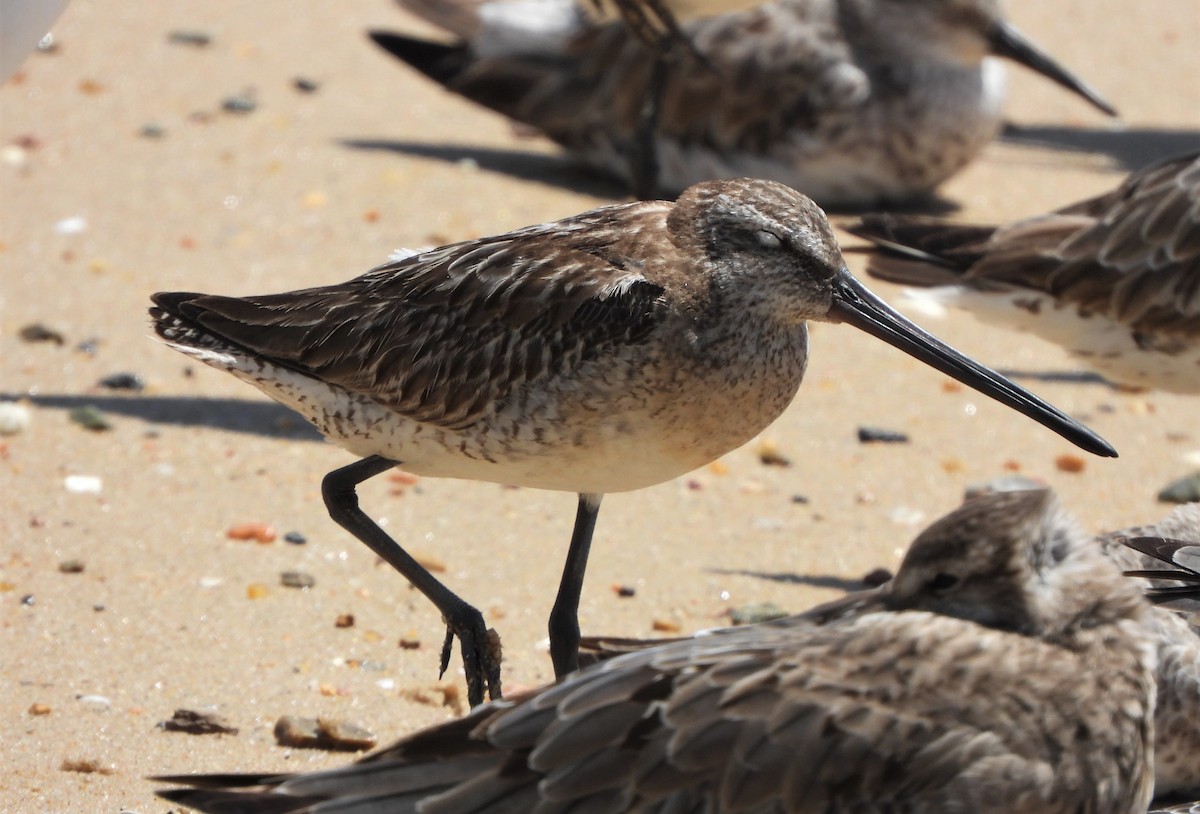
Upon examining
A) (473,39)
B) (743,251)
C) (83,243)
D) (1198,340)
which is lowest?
(83,243)

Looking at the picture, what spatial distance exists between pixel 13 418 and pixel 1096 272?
414 centimetres

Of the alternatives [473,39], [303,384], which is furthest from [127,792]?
[473,39]

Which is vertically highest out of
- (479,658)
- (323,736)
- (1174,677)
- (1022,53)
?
(1022,53)

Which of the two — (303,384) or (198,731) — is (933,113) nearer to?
(303,384)

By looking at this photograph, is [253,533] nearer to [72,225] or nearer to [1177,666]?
[1177,666]

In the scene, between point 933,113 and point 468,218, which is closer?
point 468,218

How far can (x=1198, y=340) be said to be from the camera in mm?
6621

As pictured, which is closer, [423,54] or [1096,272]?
[1096,272]

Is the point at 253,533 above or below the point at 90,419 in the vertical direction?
above

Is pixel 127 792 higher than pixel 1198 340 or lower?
lower

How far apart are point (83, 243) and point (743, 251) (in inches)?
193

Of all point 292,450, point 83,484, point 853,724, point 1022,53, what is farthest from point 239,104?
point 853,724

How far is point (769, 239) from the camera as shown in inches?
184

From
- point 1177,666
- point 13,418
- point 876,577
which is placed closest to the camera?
point 1177,666
